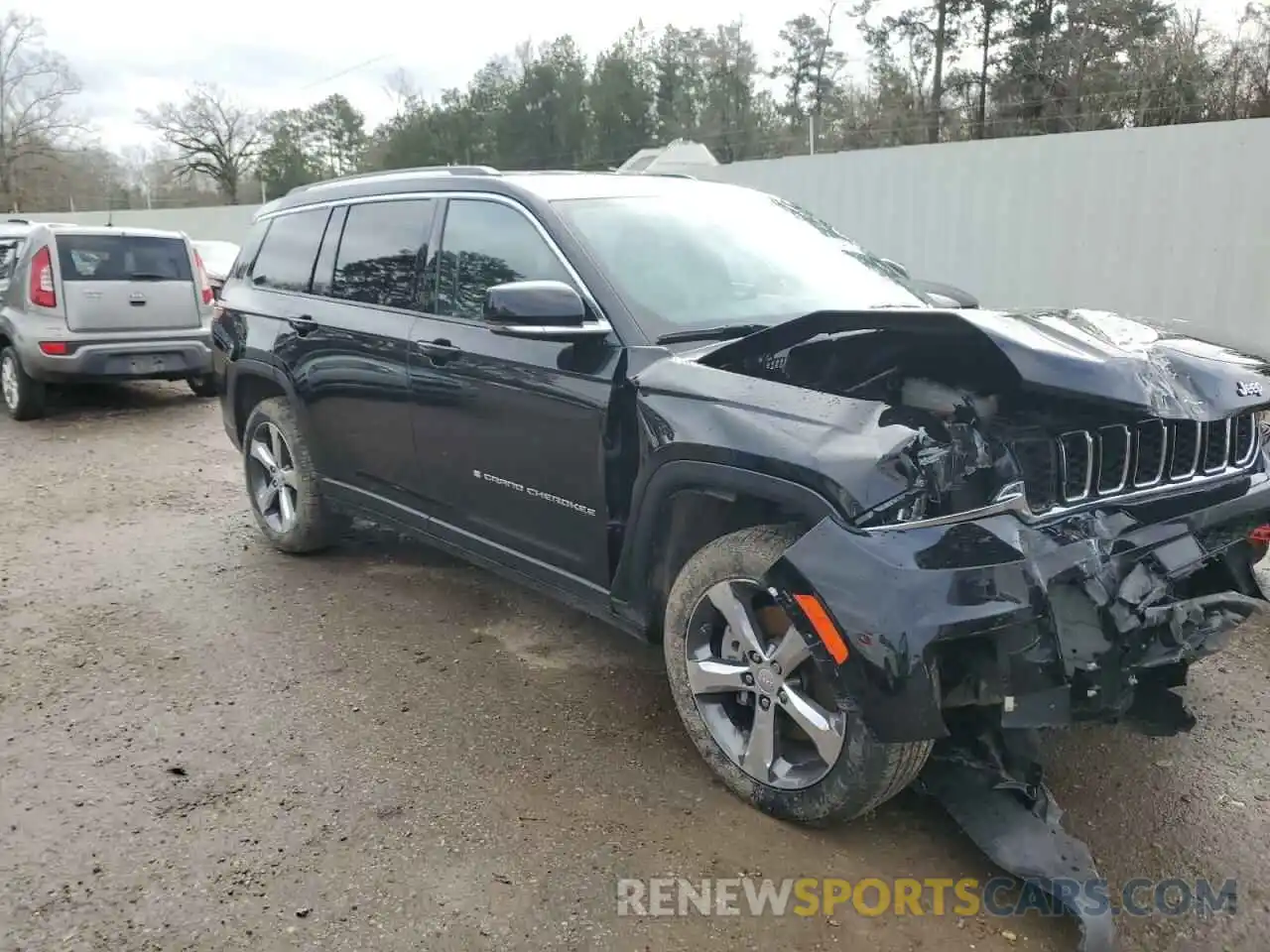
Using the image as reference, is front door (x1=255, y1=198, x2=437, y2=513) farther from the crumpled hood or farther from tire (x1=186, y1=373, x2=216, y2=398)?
tire (x1=186, y1=373, x2=216, y2=398)

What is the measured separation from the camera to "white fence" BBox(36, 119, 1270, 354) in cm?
848

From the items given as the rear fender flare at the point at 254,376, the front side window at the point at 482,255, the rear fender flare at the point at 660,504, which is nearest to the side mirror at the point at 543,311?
the front side window at the point at 482,255

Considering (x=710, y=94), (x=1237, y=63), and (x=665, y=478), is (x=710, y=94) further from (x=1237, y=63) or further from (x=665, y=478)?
(x=665, y=478)

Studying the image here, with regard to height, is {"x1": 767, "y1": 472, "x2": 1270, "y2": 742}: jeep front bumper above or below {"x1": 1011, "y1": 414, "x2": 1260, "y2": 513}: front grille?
below

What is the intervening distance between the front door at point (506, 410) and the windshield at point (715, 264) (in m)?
0.22

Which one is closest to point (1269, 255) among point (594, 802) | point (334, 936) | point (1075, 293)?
point (1075, 293)

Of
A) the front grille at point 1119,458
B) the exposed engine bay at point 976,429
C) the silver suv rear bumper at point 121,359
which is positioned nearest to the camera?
the exposed engine bay at point 976,429

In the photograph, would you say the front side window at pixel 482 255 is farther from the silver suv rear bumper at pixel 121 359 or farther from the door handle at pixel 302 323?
the silver suv rear bumper at pixel 121 359

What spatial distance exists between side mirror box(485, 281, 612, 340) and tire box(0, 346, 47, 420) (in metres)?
7.89

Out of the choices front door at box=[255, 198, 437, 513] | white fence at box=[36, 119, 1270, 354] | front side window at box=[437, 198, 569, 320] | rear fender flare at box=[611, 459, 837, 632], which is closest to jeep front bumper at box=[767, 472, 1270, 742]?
rear fender flare at box=[611, 459, 837, 632]

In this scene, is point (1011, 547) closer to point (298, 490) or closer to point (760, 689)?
point (760, 689)

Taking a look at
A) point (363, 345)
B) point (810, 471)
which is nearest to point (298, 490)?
point (363, 345)

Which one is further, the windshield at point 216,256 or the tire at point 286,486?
the windshield at point 216,256

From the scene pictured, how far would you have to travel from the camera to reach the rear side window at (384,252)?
423cm
